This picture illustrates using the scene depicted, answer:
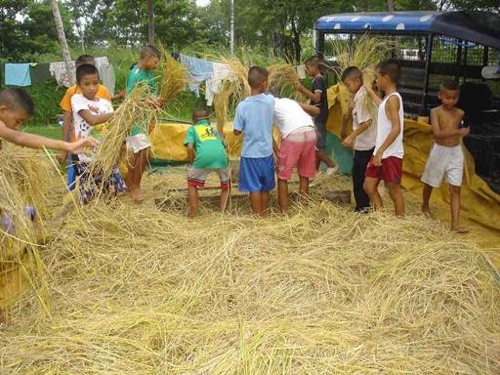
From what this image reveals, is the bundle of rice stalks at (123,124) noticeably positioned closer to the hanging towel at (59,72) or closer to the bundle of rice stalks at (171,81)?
the bundle of rice stalks at (171,81)

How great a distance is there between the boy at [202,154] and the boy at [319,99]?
147 cm

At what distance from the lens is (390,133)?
4832mm

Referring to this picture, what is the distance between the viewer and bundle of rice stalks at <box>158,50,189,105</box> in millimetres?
5641

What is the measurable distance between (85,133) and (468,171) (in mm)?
3739

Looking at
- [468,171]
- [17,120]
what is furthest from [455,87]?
[17,120]

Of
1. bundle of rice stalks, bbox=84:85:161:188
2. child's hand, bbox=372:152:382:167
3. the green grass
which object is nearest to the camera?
bundle of rice stalks, bbox=84:85:161:188

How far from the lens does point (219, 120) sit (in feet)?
19.9

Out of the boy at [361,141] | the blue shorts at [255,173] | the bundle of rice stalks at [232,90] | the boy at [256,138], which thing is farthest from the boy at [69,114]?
the boy at [361,141]

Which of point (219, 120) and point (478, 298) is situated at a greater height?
point (219, 120)

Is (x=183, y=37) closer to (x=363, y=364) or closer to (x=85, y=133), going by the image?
(x=85, y=133)

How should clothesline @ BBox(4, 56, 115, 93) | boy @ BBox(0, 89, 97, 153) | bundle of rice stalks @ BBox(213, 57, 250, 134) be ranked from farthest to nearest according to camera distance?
clothesline @ BBox(4, 56, 115, 93) < bundle of rice stalks @ BBox(213, 57, 250, 134) < boy @ BBox(0, 89, 97, 153)

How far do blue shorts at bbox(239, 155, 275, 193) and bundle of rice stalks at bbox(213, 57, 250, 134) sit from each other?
851mm

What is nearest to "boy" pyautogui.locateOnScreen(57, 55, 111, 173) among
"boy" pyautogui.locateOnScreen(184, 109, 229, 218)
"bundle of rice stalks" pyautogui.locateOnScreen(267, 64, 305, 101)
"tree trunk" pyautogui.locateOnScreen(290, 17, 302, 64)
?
A: "boy" pyautogui.locateOnScreen(184, 109, 229, 218)

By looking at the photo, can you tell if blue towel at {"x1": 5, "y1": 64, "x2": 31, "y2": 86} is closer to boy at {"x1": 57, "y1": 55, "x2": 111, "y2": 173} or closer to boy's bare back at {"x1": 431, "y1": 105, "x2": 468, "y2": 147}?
boy at {"x1": 57, "y1": 55, "x2": 111, "y2": 173}
